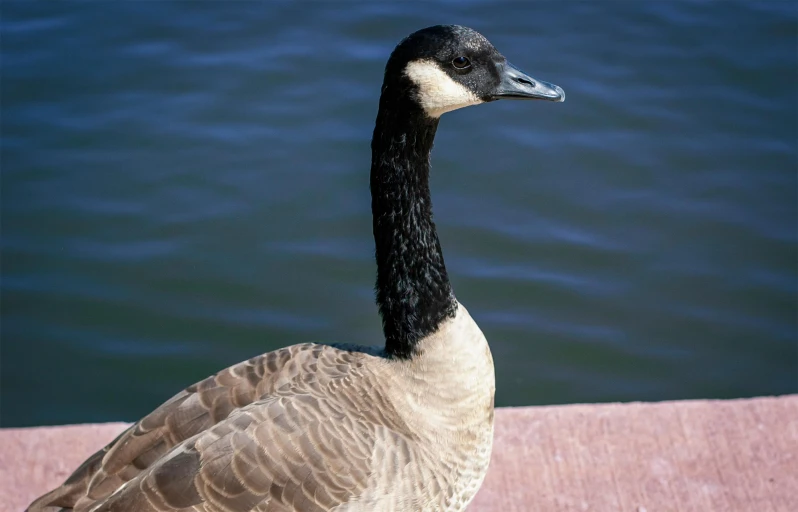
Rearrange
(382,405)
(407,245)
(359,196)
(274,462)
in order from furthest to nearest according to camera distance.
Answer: (359,196), (407,245), (382,405), (274,462)

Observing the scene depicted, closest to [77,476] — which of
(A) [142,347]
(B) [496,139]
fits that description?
(A) [142,347]

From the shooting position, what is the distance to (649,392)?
16.8ft

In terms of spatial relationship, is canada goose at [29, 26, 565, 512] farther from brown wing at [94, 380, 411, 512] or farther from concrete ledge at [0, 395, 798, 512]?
concrete ledge at [0, 395, 798, 512]

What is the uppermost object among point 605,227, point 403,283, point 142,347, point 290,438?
point 403,283

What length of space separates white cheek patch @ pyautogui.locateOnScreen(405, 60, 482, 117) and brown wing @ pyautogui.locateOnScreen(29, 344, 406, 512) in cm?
96

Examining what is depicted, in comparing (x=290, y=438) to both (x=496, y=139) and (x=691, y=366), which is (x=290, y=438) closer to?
(x=691, y=366)

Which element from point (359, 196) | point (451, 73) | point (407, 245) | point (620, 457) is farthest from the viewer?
point (359, 196)

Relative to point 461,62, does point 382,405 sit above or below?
below

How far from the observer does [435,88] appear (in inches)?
119

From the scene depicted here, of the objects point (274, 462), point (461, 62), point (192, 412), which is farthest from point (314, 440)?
point (461, 62)

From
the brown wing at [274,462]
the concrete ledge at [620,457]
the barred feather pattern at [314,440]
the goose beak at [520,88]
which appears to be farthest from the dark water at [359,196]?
the goose beak at [520,88]

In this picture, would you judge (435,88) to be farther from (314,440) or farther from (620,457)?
(620,457)

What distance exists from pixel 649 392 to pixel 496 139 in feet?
7.80

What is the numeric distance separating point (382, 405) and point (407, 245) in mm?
592
